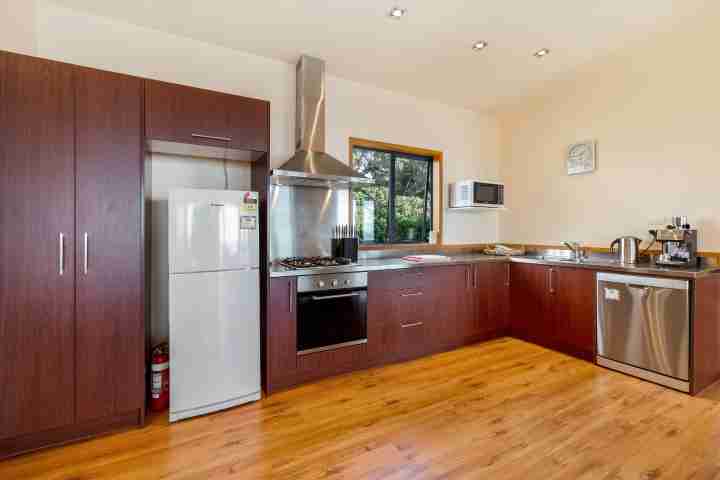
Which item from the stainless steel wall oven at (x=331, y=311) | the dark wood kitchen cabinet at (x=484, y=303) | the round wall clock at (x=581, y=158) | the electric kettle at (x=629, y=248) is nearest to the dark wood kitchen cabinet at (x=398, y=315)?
the stainless steel wall oven at (x=331, y=311)

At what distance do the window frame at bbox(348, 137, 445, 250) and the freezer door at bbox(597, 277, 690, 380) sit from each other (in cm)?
173

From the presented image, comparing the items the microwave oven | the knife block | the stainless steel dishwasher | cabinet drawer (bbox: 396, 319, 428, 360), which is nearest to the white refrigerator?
the knife block

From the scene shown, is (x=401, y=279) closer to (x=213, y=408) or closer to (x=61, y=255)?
(x=213, y=408)

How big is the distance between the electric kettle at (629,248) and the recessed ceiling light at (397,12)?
2.72 m

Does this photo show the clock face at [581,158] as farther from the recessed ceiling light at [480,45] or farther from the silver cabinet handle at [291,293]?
the silver cabinet handle at [291,293]

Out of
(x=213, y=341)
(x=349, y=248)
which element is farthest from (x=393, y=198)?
(x=213, y=341)

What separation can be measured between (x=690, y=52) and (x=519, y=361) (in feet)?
9.93

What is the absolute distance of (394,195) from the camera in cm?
380

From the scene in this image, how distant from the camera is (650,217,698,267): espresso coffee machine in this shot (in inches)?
104

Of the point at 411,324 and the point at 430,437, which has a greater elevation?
the point at 411,324

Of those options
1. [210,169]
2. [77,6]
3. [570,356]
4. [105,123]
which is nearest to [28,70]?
[105,123]

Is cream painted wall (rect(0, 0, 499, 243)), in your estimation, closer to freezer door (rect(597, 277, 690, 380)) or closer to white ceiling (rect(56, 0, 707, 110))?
white ceiling (rect(56, 0, 707, 110))

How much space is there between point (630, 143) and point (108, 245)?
438cm

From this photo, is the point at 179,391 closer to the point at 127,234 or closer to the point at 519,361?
the point at 127,234
